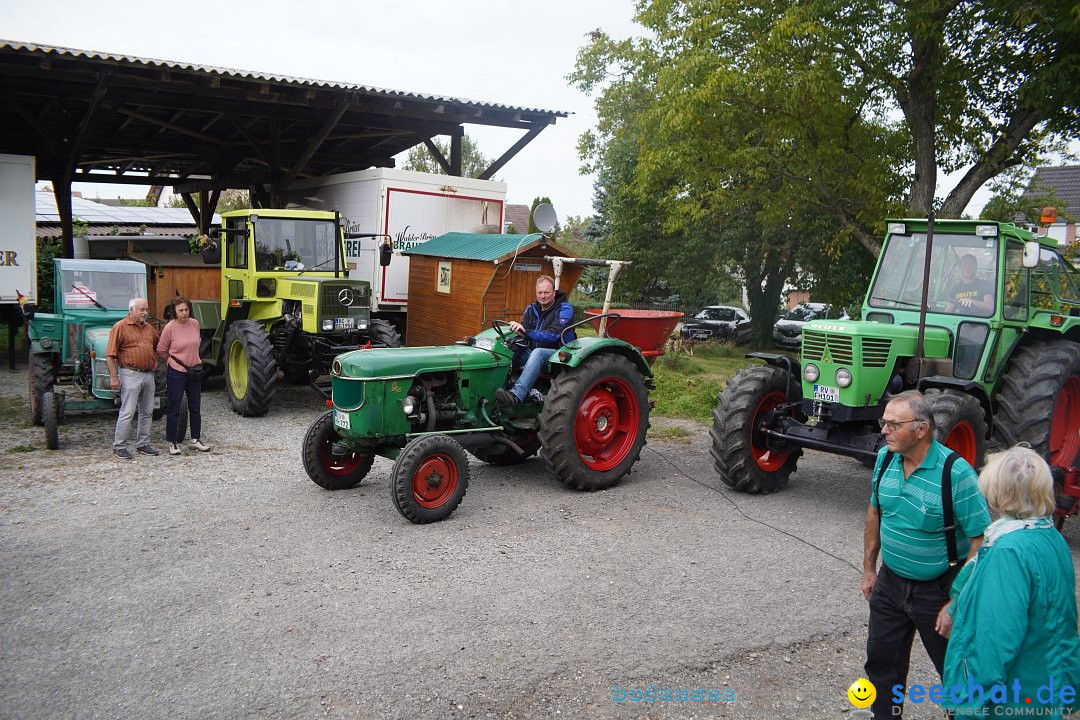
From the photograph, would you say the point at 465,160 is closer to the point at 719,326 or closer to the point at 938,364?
the point at 719,326

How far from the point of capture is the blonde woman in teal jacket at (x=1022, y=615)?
8.13ft

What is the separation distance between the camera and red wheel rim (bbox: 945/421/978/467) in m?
5.99

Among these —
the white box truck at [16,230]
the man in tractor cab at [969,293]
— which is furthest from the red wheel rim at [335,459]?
the white box truck at [16,230]

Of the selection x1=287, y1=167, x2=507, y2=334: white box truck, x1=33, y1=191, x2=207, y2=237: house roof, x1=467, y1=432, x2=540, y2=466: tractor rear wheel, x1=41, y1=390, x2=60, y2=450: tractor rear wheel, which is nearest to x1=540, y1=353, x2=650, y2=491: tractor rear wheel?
x1=467, y1=432, x2=540, y2=466: tractor rear wheel

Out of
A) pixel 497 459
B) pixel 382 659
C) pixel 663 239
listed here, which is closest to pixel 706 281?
pixel 663 239

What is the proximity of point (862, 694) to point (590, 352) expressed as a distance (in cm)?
389

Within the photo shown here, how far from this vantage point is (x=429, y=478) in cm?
597

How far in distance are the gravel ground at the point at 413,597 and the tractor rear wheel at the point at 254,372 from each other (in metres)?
2.08

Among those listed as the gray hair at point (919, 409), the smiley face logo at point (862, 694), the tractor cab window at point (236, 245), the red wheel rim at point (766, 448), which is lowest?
the smiley face logo at point (862, 694)

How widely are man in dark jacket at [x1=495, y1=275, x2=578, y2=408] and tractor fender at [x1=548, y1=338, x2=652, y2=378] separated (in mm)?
105

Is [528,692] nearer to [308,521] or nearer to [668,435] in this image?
[308,521]

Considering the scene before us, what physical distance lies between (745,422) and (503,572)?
2.54 m

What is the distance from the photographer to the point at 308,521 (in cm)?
601

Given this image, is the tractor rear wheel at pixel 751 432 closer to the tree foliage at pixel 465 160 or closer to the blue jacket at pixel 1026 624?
the blue jacket at pixel 1026 624
